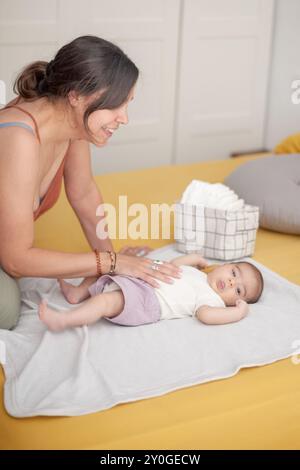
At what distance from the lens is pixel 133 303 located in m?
1.93

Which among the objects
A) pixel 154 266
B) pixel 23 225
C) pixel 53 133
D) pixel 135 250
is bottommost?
pixel 135 250

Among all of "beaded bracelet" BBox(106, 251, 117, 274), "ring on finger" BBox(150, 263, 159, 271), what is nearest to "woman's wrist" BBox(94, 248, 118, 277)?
"beaded bracelet" BBox(106, 251, 117, 274)

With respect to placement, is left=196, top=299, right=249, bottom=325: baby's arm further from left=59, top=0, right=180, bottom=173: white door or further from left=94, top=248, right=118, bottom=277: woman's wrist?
left=59, top=0, right=180, bottom=173: white door

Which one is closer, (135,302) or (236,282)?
(135,302)

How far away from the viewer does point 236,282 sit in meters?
2.09

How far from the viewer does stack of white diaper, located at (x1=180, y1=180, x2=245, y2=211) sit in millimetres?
2518

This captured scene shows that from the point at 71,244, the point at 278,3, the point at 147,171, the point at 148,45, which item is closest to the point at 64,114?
the point at 71,244

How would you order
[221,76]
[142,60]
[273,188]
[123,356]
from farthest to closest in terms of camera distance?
[221,76] < [142,60] < [273,188] < [123,356]

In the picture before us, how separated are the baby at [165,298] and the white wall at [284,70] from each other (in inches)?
84.6

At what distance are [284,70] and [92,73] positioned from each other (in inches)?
99.8

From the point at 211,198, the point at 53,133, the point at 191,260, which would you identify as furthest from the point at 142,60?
the point at 53,133

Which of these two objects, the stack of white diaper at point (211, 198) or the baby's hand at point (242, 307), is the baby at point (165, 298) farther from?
the stack of white diaper at point (211, 198)

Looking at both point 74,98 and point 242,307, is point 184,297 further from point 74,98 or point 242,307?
point 74,98

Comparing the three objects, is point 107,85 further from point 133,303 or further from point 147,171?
point 147,171
